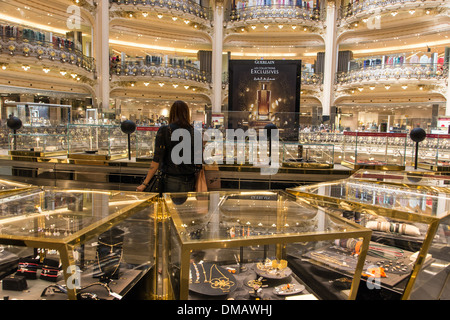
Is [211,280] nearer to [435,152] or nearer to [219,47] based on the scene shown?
[435,152]

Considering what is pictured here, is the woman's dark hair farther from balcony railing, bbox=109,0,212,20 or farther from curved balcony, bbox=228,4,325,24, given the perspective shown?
curved balcony, bbox=228,4,325,24

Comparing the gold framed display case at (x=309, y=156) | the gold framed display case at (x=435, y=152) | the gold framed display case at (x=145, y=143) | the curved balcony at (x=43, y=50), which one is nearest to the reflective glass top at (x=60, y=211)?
the gold framed display case at (x=145, y=143)

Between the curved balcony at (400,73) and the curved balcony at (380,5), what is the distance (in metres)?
2.57

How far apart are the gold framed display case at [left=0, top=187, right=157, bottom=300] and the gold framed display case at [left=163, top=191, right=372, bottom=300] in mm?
181

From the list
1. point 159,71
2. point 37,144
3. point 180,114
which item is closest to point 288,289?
point 180,114

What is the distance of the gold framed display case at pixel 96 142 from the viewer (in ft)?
18.6

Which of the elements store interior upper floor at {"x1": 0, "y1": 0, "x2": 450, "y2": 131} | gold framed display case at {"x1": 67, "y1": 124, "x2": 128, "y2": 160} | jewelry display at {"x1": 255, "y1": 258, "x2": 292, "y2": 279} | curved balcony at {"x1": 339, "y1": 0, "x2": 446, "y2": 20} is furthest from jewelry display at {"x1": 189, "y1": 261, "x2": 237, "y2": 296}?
curved balcony at {"x1": 339, "y1": 0, "x2": 446, "y2": 20}

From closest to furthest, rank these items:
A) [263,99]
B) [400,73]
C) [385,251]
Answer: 1. [385,251]
2. [263,99]
3. [400,73]


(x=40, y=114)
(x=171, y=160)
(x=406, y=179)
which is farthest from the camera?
(x=40, y=114)

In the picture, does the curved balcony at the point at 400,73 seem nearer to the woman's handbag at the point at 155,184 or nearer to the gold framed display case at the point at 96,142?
the gold framed display case at the point at 96,142

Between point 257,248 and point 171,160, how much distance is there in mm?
1241

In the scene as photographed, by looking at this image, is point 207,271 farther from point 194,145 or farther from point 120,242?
point 194,145

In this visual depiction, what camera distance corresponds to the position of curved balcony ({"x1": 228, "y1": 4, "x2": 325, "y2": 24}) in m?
17.2

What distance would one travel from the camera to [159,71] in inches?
674
